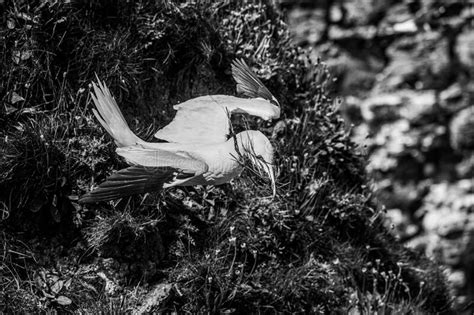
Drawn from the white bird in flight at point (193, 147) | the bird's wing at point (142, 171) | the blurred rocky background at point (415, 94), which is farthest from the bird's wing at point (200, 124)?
the blurred rocky background at point (415, 94)

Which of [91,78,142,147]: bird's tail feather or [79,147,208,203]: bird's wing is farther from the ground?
[91,78,142,147]: bird's tail feather

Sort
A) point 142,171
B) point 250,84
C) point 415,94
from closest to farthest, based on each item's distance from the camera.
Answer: point 142,171, point 250,84, point 415,94

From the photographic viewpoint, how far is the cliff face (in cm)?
238

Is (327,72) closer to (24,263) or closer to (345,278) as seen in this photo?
(345,278)

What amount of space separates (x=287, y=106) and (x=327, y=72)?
0.35m

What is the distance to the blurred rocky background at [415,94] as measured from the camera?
8.51m

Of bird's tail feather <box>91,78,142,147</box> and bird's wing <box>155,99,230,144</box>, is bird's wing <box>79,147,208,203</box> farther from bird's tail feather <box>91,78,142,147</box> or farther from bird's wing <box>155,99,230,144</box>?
bird's wing <box>155,99,230,144</box>

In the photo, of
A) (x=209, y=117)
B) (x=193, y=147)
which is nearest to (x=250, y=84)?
(x=209, y=117)

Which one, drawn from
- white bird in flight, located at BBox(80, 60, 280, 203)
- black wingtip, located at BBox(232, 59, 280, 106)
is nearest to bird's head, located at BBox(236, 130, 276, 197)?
white bird in flight, located at BBox(80, 60, 280, 203)

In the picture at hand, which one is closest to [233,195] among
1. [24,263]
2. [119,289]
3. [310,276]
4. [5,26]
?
[310,276]

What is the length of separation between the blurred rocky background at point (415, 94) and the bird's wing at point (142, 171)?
654 cm

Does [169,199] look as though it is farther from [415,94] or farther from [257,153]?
[415,94]

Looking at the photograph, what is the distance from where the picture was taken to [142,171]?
2.01 metres

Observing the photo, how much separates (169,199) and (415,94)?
653 centimetres
